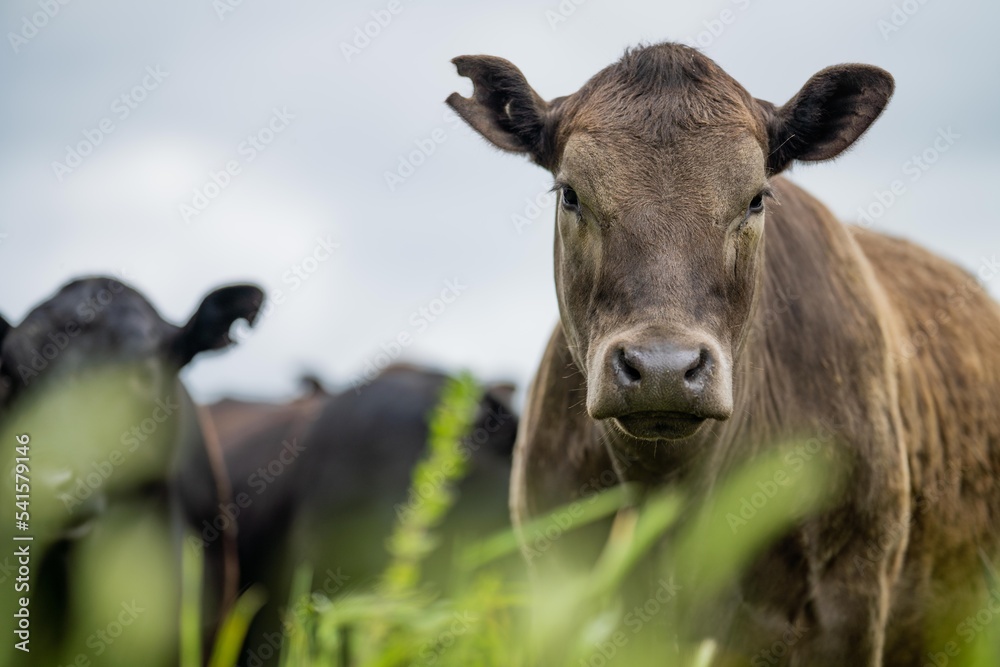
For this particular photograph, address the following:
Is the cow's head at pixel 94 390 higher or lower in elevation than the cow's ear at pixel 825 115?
lower

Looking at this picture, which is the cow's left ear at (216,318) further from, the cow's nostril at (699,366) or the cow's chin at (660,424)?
the cow's nostril at (699,366)

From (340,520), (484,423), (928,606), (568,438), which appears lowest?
(340,520)

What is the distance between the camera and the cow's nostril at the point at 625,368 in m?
3.53

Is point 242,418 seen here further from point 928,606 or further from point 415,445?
point 928,606

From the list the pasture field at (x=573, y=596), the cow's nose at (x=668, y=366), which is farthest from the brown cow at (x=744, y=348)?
the pasture field at (x=573, y=596)

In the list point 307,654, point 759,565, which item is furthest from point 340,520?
point 307,654

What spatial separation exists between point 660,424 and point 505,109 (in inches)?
67.0

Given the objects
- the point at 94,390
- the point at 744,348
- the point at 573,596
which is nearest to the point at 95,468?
the point at 94,390

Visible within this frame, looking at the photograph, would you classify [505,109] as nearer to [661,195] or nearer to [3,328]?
[661,195]

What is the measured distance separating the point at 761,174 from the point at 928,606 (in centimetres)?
238

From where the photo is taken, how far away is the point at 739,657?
15.1ft

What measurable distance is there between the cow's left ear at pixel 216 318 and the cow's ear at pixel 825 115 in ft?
11.4

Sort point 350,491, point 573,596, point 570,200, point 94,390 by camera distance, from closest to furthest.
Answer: point 573,596 → point 570,200 → point 94,390 → point 350,491

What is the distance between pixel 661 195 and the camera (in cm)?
396
